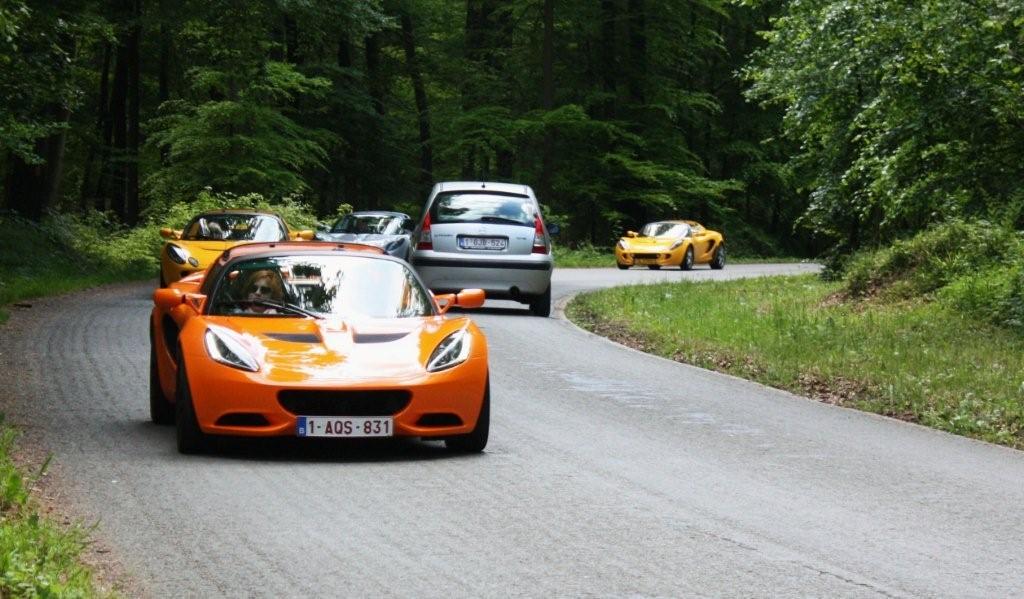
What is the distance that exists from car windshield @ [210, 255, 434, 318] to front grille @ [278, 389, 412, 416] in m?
1.05

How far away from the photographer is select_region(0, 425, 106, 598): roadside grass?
5.68 m

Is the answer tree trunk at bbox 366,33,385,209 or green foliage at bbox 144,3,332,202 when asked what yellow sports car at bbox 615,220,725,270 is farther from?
tree trunk at bbox 366,33,385,209

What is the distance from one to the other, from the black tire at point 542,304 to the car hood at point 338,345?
459 inches

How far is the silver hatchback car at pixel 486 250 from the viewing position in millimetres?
21641

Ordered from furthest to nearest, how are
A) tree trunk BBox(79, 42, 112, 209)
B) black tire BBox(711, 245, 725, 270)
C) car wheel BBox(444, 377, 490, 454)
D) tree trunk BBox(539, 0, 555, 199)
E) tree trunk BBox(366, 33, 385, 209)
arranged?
tree trunk BBox(366, 33, 385, 209) < tree trunk BBox(79, 42, 112, 209) < tree trunk BBox(539, 0, 555, 199) < black tire BBox(711, 245, 725, 270) < car wheel BBox(444, 377, 490, 454)

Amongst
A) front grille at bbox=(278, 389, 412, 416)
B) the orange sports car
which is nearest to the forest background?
the orange sports car

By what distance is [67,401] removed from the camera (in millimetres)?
12203

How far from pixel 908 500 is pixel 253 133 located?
111 ft

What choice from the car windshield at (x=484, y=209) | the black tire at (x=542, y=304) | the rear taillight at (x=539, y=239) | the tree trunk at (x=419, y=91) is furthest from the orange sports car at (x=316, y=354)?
the tree trunk at (x=419, y=91)

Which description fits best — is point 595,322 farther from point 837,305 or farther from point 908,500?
point 908,500

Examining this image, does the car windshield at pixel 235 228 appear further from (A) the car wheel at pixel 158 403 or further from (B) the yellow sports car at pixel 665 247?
(B) the yellow sports car at pixel 665 247

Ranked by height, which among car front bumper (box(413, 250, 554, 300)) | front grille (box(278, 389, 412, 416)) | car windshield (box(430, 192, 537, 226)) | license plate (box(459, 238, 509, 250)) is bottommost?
front grille (box(278, 389, 412, 416))

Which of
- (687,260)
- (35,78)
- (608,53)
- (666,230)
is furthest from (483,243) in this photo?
(608,53)

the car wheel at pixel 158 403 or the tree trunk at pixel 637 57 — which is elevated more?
the tree trunk at pixel 637 57
